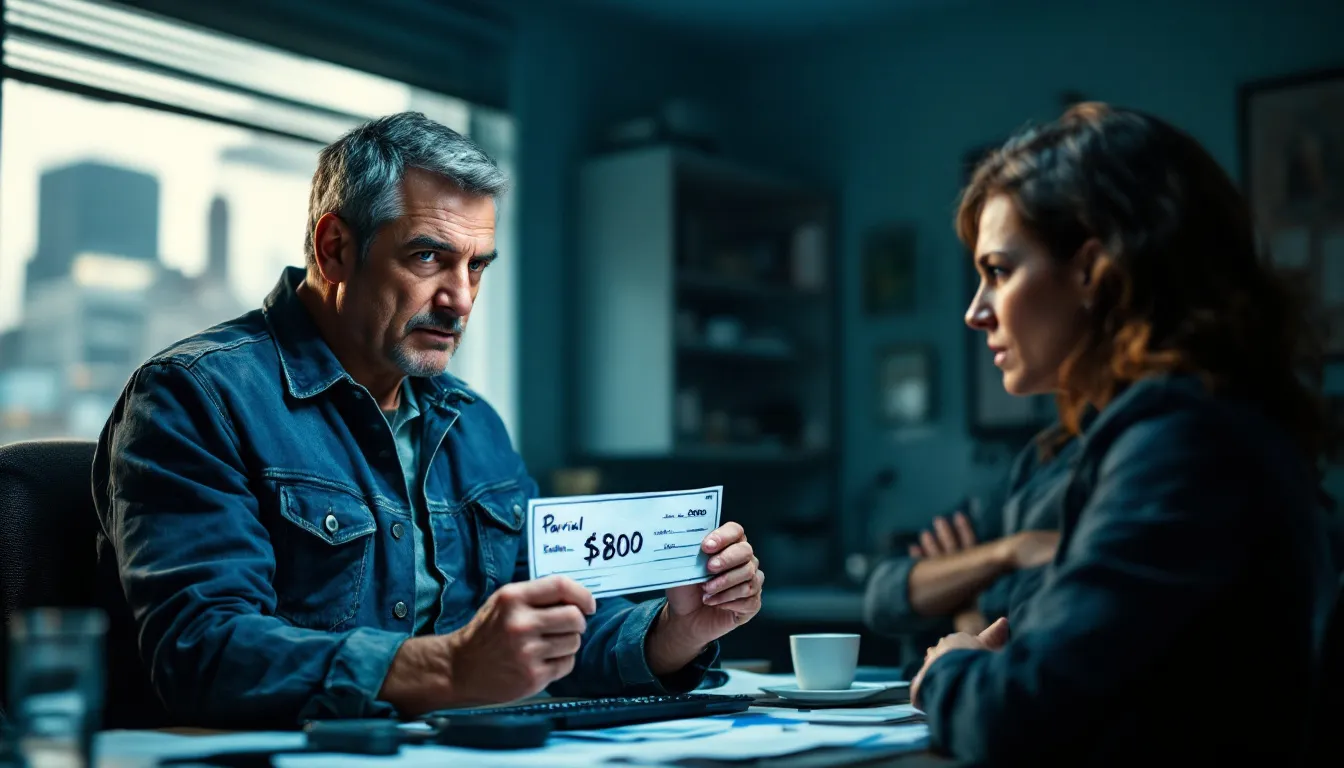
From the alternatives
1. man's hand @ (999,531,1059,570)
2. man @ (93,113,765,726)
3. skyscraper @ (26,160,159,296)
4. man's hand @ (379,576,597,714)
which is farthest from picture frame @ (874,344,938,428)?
man's hand @ (379,576,597,714)

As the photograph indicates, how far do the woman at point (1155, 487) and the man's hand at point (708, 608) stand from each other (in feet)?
1.11

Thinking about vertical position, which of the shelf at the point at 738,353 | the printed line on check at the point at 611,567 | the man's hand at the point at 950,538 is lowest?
the man's hand at the point at 950,538

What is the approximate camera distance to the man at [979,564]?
7.14ft

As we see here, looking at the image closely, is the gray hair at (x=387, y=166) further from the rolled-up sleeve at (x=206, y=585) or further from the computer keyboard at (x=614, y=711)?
the computer keyboard at (x=614, y=711)

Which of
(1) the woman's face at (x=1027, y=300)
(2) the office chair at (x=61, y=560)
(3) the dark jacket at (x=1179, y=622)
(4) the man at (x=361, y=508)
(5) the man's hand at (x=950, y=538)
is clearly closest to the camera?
(3) the dark jacket at (x=1179, y=622)

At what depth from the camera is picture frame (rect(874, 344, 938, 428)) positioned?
14.6 feet

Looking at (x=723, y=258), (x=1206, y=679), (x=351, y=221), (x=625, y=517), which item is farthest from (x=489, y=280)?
(x=1206, y=679)

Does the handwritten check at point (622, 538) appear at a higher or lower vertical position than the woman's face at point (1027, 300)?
lower

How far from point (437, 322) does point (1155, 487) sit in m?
1.06

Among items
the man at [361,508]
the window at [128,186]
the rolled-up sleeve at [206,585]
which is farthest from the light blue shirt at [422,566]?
the window at [128,186]

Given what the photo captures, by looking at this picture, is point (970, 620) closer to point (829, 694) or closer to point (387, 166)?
point (829, 694)

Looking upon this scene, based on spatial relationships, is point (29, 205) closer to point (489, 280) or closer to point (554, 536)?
point (489, 280)

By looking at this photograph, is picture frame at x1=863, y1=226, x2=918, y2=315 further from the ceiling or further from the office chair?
the office chair

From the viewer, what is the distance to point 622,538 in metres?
1.27
